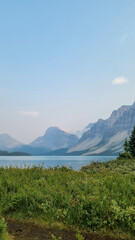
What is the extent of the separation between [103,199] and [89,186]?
1.89m

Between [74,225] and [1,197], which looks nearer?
[74,225]

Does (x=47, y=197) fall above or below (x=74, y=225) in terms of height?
above

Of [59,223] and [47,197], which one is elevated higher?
[47,197]

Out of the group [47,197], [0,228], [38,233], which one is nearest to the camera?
[0,228]

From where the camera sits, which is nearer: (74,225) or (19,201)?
(74,225)

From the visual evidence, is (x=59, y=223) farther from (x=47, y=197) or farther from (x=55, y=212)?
(x=47, y=197)

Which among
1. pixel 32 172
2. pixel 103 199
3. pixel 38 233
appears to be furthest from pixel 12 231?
pixel 32 172

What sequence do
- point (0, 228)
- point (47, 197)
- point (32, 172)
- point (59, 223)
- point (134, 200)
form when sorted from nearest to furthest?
point (0, 228), point (59, 223), point (134, 200), point (47, 197), point (32, 172)

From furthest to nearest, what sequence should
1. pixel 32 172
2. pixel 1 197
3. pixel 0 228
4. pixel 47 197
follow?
1. pixel 32 172
2. pixel 1 197
3. pixel 47 197
4. pixel 0 228

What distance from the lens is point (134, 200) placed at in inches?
353

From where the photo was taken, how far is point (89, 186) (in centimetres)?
1055

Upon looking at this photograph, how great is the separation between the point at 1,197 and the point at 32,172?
5.03 metres

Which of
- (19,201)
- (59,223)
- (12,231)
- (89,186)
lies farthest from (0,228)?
(89,186)

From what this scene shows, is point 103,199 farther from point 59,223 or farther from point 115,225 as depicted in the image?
point 59,223
